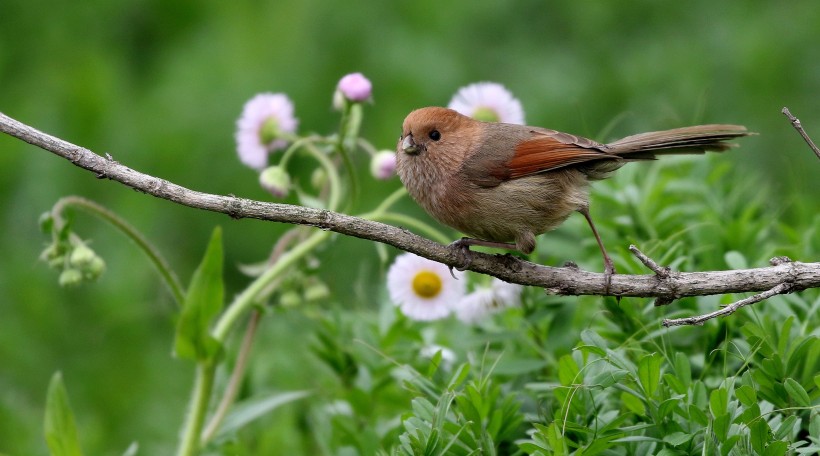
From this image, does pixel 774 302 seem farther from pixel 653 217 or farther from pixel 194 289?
pixel 194 289

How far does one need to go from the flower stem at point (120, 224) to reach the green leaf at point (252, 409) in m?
0.52

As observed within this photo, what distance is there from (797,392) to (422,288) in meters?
1.65

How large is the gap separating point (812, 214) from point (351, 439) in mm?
2646

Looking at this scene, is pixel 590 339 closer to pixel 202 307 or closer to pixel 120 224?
pixel 202 307

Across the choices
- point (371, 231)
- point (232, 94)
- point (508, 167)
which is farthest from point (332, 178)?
point (232, 94)

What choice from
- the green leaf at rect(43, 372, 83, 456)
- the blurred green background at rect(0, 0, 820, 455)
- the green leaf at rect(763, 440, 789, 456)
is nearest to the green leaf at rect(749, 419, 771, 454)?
the green leaf at rect(763, 440, 789, 456)

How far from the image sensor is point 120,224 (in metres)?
3.89

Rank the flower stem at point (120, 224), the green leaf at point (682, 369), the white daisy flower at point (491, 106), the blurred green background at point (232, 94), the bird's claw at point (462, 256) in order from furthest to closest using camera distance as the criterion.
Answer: the blurred green background at point (232, 94) < the white daisy flower at point (491, 106) < the flower stem at point (120, 224) < the bird's claw at point (462, 256) < the green leaf at point (682, 369)

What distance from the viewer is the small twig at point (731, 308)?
9.42 ft

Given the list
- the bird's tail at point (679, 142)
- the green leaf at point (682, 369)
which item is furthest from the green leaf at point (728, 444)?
the bird's tail at point (679, 142)

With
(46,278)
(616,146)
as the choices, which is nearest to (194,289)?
(616,146)

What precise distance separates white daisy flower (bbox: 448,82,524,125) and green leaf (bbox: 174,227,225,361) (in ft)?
4.40

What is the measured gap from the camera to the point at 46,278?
711 cm

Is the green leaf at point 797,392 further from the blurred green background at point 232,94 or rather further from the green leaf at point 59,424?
the blurred green background at point 232,94
